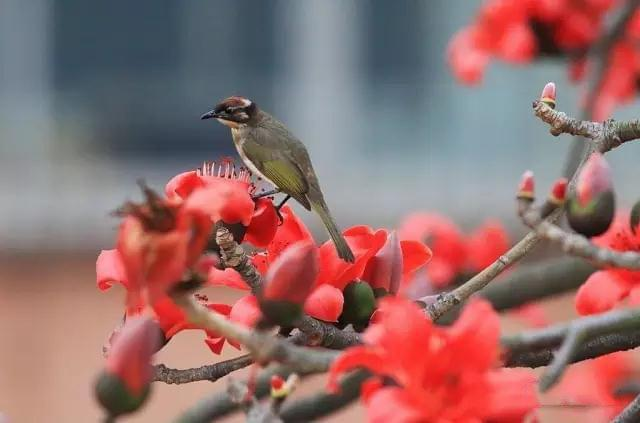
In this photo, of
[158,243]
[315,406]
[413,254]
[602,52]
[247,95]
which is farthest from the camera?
[247,95]

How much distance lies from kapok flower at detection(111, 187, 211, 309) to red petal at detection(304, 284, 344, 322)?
255 millimetres

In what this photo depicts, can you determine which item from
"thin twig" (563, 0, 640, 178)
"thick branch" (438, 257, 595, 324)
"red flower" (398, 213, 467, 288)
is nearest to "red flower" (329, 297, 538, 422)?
"thick branch" (438, 257, 595, 324)

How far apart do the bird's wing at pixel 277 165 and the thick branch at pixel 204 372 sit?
71cm

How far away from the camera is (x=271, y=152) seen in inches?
72.1

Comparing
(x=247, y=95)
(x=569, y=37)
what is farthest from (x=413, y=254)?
(x=247, y=95)

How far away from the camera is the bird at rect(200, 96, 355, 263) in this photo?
177 centimetres

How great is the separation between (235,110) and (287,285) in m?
0.99

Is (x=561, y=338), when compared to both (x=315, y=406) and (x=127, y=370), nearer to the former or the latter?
(x=127, y=370)

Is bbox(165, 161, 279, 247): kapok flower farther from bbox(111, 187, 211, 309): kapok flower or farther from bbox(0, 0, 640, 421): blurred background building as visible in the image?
bbox(0, 0, 640, 421): blurred background building

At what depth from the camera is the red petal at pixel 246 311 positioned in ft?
3.31

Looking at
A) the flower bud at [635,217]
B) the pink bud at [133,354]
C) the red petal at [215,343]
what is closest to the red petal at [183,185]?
the red petal at [215,343]

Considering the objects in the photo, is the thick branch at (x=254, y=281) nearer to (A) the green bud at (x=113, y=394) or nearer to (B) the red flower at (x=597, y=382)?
(A) the green bud at (x=113, y=394)

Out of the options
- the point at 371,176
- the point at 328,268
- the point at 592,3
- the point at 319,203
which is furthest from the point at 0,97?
the point at 328,268

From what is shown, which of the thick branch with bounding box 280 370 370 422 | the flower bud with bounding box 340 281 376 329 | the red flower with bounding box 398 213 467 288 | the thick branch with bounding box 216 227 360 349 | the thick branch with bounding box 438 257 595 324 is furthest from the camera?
the red flower with bounding box 398 213 467 288
